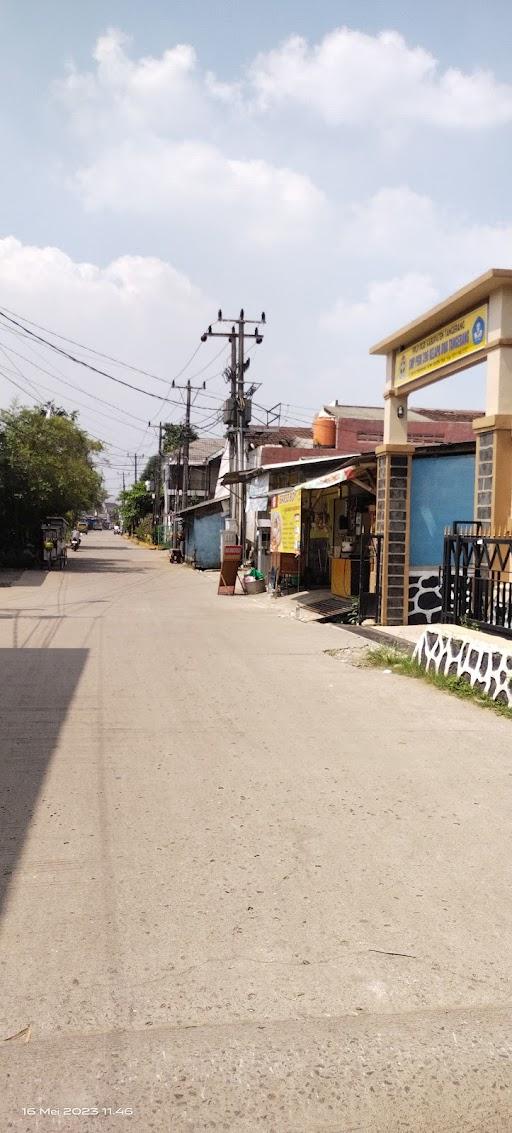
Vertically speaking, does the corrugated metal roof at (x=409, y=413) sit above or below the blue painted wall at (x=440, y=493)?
above

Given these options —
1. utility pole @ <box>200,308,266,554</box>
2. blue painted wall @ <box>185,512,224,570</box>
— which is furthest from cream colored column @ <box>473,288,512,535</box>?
blue painted wall @ <box>185,512,224,570</box>

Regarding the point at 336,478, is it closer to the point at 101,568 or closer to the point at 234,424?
the point at 234,424

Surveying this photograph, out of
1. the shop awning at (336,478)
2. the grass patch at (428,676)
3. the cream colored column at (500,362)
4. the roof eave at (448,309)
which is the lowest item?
the grass patch at (428,676)

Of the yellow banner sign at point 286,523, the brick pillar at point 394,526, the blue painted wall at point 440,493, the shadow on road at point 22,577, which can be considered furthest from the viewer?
the shadow on road at point 22,577

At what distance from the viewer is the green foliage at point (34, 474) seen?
110 feet

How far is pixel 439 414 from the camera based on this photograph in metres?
41.2

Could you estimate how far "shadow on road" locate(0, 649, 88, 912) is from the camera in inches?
192

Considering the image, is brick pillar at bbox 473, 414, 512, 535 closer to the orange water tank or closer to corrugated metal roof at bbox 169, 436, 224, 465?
the orange water tank

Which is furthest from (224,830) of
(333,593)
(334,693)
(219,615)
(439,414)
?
(439,414)

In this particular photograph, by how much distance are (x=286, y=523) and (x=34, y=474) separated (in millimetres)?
16691

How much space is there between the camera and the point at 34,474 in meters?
34.5

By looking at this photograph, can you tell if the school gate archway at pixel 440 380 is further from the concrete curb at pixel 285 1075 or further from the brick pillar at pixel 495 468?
the concrete curb at pixel 285 1075

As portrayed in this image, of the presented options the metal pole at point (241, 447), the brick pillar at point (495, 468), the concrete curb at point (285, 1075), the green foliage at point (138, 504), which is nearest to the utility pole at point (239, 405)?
the metal pole at point (241, 447)

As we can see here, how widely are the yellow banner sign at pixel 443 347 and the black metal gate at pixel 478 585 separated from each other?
3.19m
